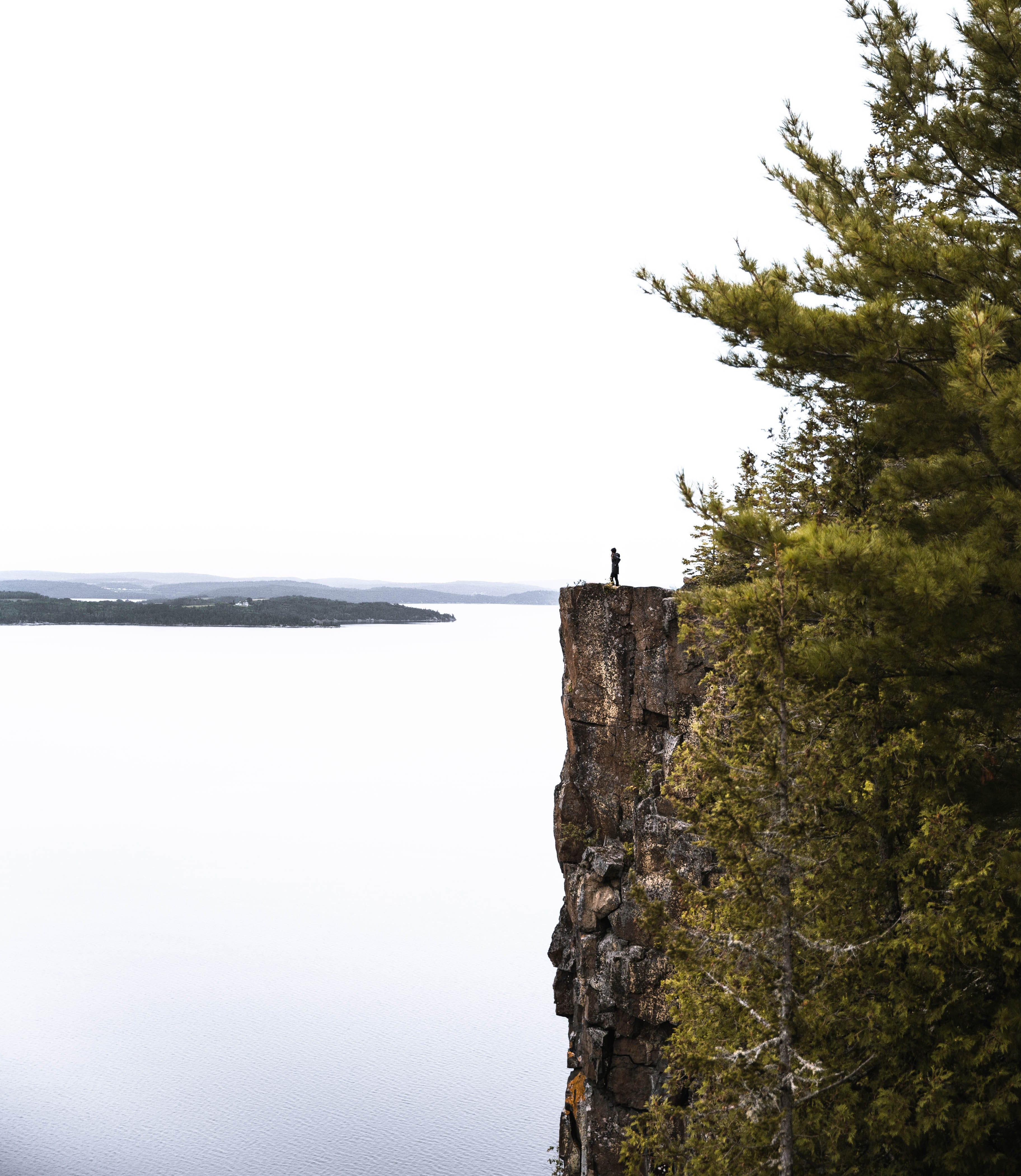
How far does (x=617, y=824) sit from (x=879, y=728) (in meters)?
13.9

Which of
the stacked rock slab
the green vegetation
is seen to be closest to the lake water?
the stacked rock slab

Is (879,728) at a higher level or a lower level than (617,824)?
higher

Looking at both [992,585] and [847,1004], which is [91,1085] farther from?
[992,585]

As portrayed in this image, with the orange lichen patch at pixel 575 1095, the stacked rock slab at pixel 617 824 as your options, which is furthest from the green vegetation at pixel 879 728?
the orange lichen patch at pixel 575 1095

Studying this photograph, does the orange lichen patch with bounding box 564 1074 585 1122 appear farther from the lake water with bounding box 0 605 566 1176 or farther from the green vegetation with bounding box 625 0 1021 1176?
the lake water with bounding box 0 605 566 1176

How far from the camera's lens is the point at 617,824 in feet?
78.4

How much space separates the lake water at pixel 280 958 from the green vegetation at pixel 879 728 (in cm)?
3397

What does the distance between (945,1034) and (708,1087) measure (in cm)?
339

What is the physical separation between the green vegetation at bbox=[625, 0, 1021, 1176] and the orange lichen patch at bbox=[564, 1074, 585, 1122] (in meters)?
12.8

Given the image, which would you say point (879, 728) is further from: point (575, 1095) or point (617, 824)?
point (575, 1095)

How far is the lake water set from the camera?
4350 centimetres

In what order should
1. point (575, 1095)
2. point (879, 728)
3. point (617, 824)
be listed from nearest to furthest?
point (879, 728) → point (617, 824) → point (575, 1095)

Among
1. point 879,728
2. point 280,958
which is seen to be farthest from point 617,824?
point 280,958

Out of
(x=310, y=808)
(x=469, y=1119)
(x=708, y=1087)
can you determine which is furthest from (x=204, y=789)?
(x=708, y=1087)
